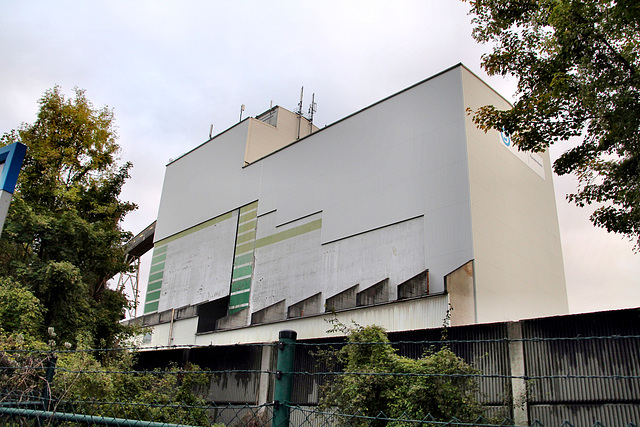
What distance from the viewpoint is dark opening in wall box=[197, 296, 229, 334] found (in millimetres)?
28109

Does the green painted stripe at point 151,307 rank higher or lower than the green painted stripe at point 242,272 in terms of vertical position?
lower

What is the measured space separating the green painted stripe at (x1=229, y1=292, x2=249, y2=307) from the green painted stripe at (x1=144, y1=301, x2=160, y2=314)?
296 inches

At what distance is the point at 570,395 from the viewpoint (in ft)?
29.8

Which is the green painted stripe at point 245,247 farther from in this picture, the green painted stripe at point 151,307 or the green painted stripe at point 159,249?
the green painted stripe at point 151,307

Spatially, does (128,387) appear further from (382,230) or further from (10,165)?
(382,230)

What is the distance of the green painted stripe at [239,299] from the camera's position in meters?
26.7

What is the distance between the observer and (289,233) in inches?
1005

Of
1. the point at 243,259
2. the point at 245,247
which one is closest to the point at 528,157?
the point at 245,247

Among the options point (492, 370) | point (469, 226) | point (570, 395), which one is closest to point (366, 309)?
point (469, 226)

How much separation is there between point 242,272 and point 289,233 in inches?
153

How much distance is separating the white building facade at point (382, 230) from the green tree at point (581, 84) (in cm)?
680

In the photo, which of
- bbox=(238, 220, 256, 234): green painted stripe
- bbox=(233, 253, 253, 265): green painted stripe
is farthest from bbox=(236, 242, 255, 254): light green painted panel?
bbox=(238, 220, 256, 234): green painted stripe

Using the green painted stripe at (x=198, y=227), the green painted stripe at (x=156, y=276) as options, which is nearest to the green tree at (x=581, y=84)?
the green painted stripe at (x=198, y=227)

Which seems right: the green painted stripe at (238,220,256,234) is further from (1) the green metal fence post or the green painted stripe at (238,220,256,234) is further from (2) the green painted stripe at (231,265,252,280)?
(1) the green metal fence post
